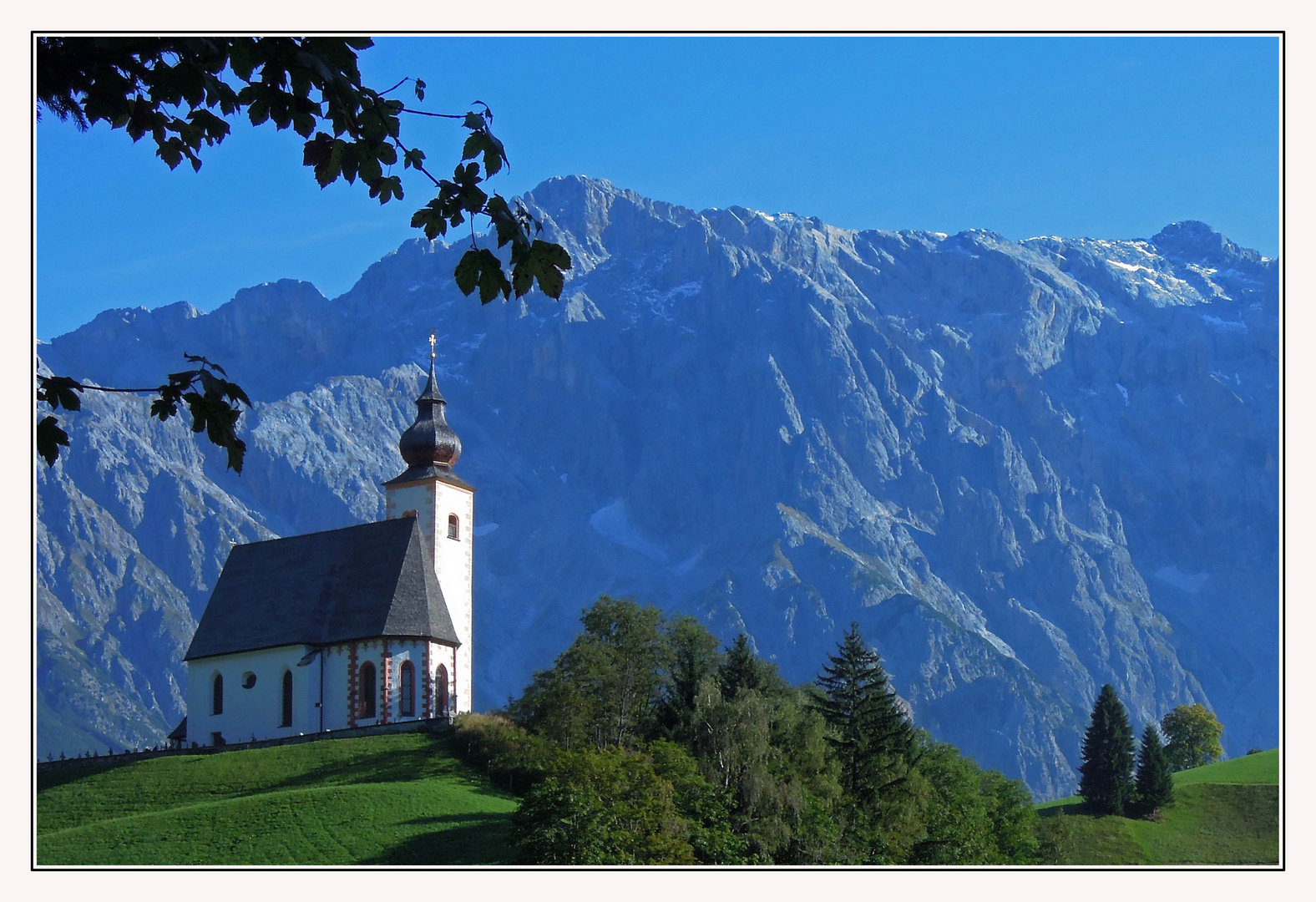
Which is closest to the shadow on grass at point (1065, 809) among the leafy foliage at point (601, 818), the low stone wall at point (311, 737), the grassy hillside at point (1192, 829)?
the grassy hillside at point (1192, 829)

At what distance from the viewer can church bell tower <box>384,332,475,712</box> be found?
87.3 metres

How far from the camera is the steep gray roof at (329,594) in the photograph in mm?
81625

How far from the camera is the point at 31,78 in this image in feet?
44.3

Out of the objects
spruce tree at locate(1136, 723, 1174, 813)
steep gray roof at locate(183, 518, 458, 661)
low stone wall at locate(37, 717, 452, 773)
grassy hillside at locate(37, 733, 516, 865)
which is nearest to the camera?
grassy hillside at locate(37, 733, 516, 865)

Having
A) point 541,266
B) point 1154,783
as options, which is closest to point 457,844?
point 541,266

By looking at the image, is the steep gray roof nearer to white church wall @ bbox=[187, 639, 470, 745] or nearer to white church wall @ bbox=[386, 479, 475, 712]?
white church wall @ bbox=[187, 639, 470, 745]

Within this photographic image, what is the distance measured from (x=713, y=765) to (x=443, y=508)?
3629cm

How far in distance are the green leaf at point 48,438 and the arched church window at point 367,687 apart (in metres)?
68.3

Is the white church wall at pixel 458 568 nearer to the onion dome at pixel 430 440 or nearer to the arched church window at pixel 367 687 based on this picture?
the onion dome at pixel 430 440

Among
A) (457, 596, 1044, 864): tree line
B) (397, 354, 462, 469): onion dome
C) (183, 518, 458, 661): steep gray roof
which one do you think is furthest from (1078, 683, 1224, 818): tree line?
(183, 518, 458, 661): steep gray roof

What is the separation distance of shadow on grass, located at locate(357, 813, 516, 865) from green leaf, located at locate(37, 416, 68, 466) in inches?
1399
